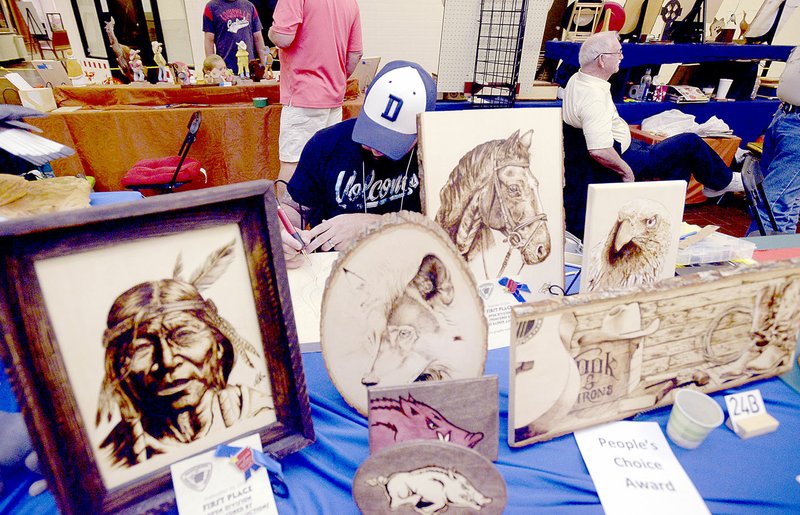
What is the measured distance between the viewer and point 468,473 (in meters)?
0.60

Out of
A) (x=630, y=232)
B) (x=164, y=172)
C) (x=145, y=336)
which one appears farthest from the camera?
(x=164, y=172)

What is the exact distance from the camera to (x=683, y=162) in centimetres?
257

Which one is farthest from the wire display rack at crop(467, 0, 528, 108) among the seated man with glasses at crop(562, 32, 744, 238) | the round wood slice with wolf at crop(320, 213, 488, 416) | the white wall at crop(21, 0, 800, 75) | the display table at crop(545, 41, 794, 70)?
the white wall at crop(21, 0, 800, 75)

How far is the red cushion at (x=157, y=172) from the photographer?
2.65 metres

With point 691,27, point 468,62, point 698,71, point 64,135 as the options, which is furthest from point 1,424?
point 698,71

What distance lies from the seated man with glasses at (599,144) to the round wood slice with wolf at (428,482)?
165cm

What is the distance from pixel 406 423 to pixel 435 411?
0.18 feet

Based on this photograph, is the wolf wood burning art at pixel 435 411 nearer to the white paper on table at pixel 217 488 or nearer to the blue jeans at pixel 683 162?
the white paper on table at pixel 217 488

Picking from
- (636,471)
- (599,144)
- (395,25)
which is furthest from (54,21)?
(636,471)

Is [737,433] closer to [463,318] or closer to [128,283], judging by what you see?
[463,318]

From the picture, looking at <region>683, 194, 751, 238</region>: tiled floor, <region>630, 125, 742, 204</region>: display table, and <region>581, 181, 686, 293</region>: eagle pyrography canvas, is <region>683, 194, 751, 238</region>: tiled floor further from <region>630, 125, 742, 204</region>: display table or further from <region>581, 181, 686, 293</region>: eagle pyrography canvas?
<region>581, 181, 686, 293</region>: eagle pyrography canvas

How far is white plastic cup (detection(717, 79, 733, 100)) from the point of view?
4.06 metres

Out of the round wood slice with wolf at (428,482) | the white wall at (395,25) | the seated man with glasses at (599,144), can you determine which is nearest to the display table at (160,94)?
the seated man with glasses at (599,144)

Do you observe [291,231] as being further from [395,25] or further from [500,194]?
[395,25]
